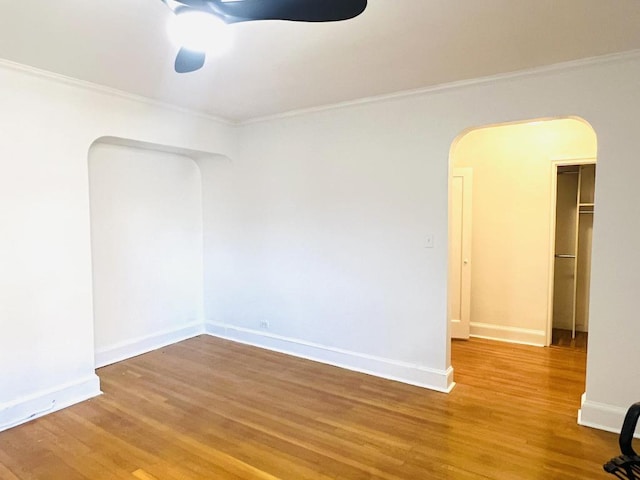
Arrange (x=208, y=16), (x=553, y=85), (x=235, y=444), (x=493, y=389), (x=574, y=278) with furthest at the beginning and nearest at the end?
(x=574, y=278), (x=493, y=389), (x=553, y=85), (x=235, y=444), (x=208, y=16)

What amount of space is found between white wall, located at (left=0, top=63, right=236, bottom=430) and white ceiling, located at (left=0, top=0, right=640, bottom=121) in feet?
0.79

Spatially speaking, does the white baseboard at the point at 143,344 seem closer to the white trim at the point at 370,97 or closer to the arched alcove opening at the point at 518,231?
the white trim at the point at 370,97

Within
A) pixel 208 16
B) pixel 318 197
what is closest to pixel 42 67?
pixel 208 16

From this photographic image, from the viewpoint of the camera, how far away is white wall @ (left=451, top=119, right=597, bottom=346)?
4422mm

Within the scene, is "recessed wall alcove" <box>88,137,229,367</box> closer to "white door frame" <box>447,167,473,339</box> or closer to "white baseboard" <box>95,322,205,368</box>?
"white baseboard" <box>95,322,205,368</box>

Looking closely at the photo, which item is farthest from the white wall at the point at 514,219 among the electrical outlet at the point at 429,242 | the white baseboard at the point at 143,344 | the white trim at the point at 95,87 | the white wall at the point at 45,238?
the white wall at the point at 45,238

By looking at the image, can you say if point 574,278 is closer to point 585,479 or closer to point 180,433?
point 585,479

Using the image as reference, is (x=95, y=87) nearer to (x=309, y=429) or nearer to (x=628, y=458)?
(x=309, y=429)

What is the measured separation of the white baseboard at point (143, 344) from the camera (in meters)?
3.93

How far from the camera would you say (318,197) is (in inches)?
156

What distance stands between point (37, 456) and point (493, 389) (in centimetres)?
325

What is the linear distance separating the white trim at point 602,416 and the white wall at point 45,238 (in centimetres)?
364

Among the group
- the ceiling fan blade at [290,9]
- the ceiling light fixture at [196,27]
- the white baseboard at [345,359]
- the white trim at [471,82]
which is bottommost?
the white baseboard at [345,359]

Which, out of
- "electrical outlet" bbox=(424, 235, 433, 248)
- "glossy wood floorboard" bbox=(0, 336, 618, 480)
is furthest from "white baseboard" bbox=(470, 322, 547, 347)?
"electrical outlet" bbox=(424, 235, 433, 248)
